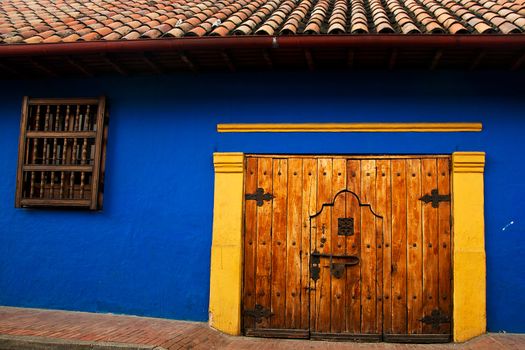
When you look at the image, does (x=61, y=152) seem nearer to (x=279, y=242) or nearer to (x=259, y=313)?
(x=279, y=242)

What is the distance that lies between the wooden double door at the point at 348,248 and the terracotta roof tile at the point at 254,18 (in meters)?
1.50

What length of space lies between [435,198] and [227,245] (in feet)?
8.18

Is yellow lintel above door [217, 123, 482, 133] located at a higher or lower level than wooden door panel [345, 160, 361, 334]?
higher

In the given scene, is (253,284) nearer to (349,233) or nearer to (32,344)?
(349,233)

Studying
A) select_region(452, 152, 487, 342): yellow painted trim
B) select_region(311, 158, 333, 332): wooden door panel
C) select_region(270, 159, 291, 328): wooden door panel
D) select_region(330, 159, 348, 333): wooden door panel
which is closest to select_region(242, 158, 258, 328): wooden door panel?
select_region(270, 159, 291, 328): wooden door panel

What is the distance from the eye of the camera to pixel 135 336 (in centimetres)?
468

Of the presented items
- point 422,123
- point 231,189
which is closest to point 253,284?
point 231,189

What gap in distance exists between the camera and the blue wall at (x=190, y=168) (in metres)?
5.09

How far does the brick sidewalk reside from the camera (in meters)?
4.46

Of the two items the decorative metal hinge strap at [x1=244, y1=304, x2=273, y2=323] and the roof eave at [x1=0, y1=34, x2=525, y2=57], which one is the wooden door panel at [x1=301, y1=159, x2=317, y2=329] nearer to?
the decorative metal hinge strap at [x1=244, y1=304, x2=273, y2=323]

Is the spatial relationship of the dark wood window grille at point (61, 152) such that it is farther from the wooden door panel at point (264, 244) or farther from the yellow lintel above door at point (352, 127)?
the wooden door panel at point (264, 244)

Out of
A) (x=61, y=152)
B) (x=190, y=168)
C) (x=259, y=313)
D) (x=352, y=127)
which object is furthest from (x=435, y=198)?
(x=61, y=152)

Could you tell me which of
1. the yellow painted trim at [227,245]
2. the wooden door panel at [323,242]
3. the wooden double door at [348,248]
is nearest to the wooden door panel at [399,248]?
the wooden double door at [348,248]

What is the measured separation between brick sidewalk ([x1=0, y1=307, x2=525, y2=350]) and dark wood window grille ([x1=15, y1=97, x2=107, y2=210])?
1416 mm
